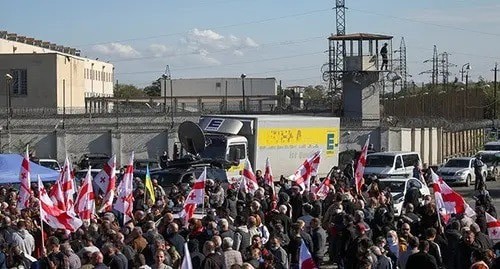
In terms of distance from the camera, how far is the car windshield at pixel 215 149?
3478 centimetres

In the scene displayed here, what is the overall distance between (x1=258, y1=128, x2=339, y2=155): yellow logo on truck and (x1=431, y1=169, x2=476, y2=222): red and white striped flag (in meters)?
19.9

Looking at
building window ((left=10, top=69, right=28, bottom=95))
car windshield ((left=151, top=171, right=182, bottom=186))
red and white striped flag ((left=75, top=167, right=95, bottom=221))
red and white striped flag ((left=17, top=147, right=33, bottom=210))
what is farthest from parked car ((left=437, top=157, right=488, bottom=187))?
building window ((left=10, top=69, right=28, bottom=95))

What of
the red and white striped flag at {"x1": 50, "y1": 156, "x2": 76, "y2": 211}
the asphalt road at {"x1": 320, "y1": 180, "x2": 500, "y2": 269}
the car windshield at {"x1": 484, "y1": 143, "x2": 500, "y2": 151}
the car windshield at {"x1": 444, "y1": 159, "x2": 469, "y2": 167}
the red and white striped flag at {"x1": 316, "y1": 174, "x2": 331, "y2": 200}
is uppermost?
the red and white striped flag at {"x1": 50, "y1": 156, "x2": 76, "y2": 211}

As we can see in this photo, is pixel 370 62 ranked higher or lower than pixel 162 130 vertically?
higher

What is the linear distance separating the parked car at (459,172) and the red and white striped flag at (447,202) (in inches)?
992

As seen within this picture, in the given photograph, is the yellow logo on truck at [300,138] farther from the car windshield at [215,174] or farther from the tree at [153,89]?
the tree at [153,89]

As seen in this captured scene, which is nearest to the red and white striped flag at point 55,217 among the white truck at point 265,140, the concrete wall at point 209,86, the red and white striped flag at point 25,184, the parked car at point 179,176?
the red and white striped flag at point 25,184

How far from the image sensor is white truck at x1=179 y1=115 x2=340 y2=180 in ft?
115

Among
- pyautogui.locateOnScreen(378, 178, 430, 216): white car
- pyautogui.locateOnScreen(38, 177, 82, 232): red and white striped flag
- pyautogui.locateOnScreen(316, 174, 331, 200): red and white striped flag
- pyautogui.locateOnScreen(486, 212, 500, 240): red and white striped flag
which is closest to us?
pyautogui.locateOnScreen(486, 212, 500, 240): red and white striped flag

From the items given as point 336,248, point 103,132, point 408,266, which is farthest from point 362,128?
point 408,266

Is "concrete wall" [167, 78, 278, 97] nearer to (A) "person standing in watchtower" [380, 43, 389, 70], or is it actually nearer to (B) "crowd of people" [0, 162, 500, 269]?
(A) "person standing in watchtower" [380, 43, 389, 70]

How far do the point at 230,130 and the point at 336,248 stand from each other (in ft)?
61.2

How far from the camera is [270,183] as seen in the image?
87.1 feet

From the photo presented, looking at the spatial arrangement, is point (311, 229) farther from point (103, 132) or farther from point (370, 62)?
point (370, 62)
